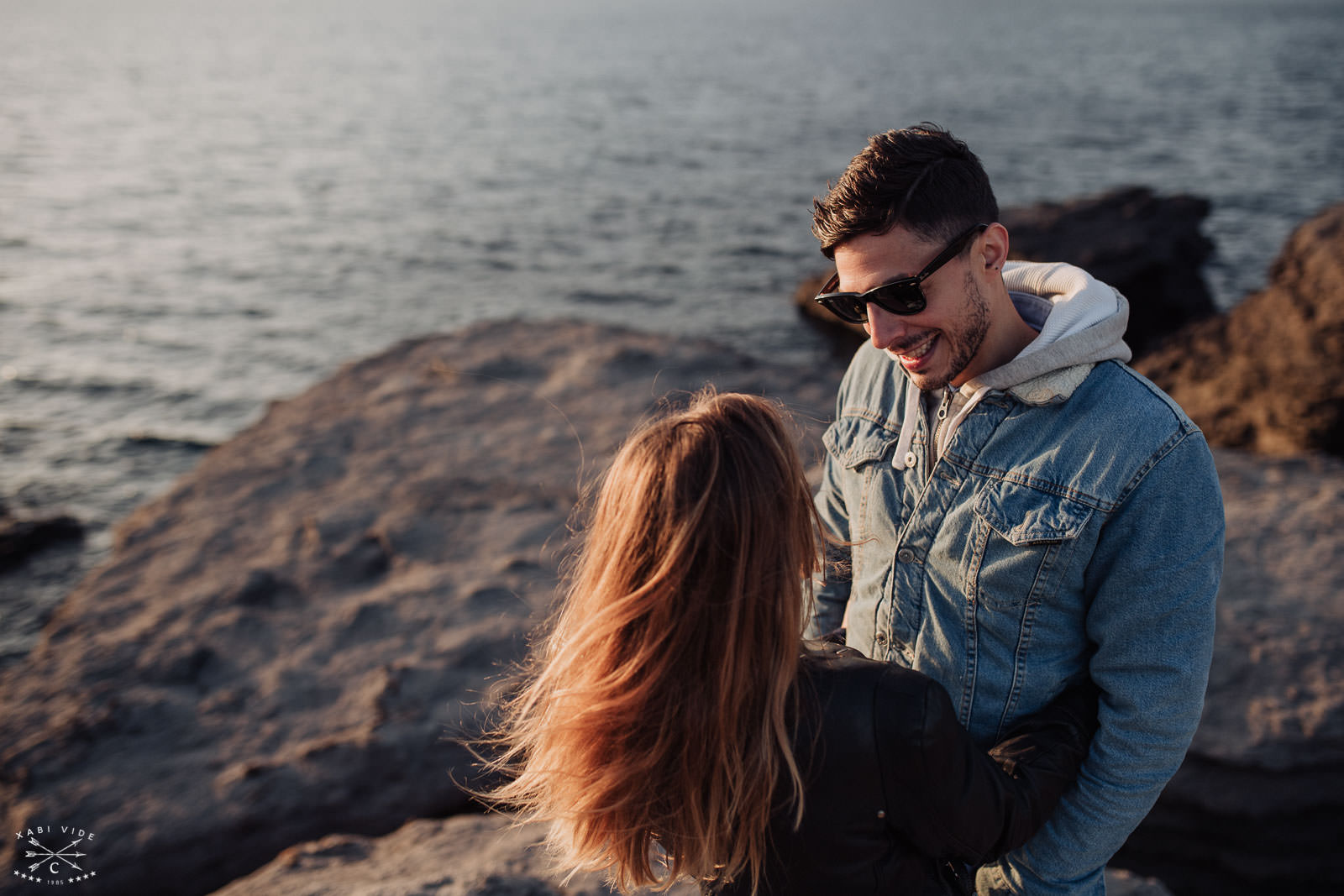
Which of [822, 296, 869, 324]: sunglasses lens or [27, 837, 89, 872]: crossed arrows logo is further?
[27, 837, 89, 872]: crossed arrows logo

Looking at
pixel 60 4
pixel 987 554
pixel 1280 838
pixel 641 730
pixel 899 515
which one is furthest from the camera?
pixel 60 4

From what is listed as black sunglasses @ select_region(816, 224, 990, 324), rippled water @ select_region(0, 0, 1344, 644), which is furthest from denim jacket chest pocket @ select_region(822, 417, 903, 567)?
rippled water @ select_region(0, 0, 1344, 644)

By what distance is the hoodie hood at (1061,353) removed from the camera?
6.53 feet

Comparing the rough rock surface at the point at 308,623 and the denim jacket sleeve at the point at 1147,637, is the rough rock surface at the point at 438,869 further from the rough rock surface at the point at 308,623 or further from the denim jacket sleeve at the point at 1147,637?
the denim jacket sleeve at the point at 1147,637

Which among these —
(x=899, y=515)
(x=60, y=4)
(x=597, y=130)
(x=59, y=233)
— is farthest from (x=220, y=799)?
(x=60, y=4)

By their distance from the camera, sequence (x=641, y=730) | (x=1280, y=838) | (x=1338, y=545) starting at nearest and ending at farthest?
(x=641, y=730)
(x=1280, y=838)
(x=1338, y=545)

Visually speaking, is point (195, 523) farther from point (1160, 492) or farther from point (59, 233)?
point (59, 233)

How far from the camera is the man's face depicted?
2092 millimetres

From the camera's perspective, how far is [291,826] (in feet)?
13.0

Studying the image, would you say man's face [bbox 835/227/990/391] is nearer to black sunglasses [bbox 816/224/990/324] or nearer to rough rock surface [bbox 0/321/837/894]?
black sunglasses [bbox 816/224/990/324]

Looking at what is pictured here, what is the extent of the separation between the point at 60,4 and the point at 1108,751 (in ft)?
453

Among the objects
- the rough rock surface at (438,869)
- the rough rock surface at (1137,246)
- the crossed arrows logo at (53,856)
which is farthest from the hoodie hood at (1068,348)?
the rough rock surface at (1137,246)

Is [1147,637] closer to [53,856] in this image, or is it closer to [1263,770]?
[1263,770]

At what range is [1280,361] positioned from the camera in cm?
668
